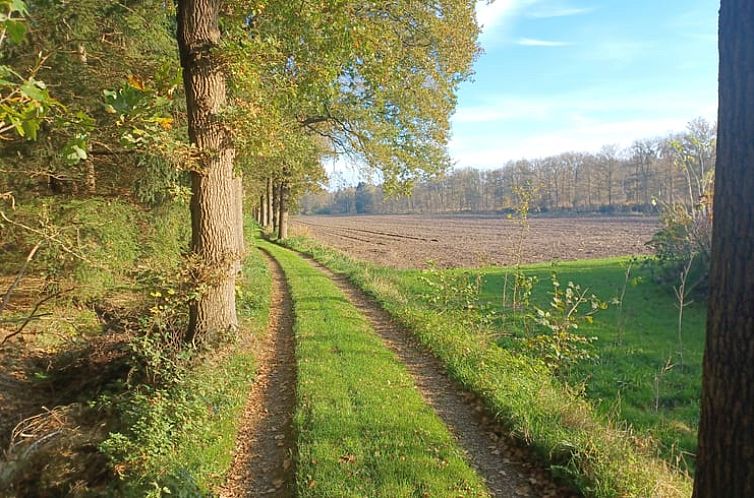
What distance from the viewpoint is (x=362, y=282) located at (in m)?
14.9

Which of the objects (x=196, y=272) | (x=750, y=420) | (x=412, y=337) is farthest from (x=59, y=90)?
(x=750, y=420)

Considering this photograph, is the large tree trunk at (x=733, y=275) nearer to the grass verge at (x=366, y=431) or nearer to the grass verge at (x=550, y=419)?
the grass verge at (x=550, y=419)

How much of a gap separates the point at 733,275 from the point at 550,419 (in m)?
3.64

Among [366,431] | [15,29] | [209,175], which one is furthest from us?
[209,175]

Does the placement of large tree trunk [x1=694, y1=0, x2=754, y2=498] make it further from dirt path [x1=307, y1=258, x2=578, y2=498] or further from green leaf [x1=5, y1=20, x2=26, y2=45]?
green leaf [x1=5, y1=20, x2=26, y2=45]

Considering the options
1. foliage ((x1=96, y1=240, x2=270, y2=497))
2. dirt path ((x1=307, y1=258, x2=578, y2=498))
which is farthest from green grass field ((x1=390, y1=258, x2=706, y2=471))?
foliage ((x1=96, y1=240, x2=270, y2=497))

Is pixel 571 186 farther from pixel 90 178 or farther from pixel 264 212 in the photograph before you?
pixel 90 178

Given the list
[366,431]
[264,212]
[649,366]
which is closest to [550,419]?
[366,431]

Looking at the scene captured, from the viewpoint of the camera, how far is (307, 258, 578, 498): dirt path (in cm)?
464

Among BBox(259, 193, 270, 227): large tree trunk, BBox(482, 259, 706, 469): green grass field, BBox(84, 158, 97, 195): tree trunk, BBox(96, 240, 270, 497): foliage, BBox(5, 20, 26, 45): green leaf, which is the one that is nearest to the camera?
BBox(5, 20, 26, 45): green leaf

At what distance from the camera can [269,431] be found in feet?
19.1

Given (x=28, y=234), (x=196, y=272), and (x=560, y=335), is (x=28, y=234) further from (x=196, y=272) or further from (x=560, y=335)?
(x=560, y=335)

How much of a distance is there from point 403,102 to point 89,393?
41.1 ft

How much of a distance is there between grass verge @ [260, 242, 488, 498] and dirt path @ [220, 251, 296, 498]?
0.69 ft
